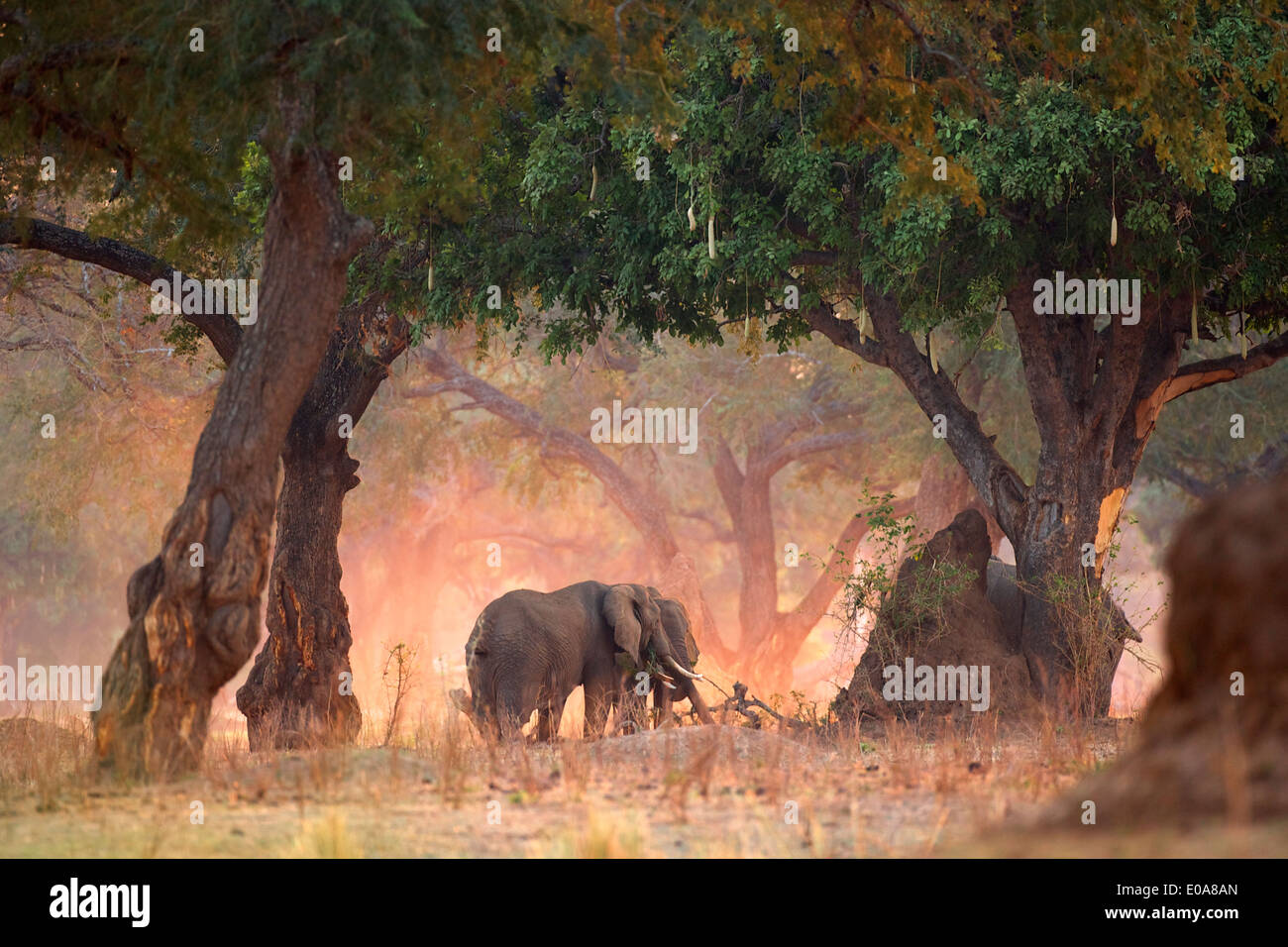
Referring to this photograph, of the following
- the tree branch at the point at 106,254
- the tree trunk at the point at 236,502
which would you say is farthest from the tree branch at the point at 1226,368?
the tree branch at the point at 106,254

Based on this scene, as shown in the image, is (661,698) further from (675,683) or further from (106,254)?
(106,254)

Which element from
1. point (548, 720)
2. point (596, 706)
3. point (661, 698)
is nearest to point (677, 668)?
point (661, 698)

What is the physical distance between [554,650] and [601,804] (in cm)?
823

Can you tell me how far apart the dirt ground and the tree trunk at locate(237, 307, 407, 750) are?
12.8 feet

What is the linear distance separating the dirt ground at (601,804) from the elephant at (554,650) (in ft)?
14.6

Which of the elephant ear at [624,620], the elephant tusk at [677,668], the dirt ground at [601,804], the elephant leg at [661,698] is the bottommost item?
the dirt ground at [601,804]

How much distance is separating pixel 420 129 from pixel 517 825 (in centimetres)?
658

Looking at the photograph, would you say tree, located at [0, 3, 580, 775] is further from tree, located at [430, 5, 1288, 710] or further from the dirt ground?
tree, located at [430, 5, 1288, 710]

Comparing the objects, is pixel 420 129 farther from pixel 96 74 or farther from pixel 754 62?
pixel 754 62

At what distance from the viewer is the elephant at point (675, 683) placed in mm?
16203

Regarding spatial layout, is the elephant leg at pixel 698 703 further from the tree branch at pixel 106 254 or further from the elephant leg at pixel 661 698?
the tree branch at pixel 106 254
